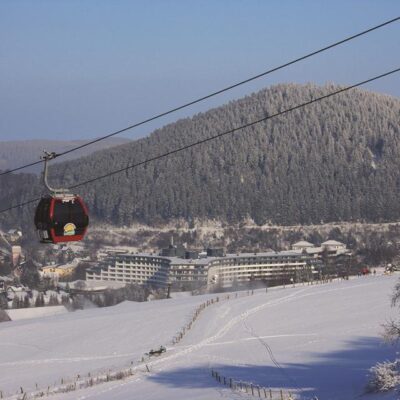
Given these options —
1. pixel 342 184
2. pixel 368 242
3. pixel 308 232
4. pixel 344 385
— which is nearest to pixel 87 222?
pixel 344 385

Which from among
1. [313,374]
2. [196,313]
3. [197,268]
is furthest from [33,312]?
[197,268]

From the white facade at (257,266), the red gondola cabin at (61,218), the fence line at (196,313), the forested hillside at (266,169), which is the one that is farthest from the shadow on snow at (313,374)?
the forested hillside at (266,169)

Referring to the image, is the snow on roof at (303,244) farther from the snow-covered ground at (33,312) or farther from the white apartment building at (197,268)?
the snow-covered ground at (33,312)

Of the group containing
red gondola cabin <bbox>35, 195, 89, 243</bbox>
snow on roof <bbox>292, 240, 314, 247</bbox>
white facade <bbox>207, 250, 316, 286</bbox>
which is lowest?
red gondola cabin <bbox>35, 195, 89, 243</bbox>

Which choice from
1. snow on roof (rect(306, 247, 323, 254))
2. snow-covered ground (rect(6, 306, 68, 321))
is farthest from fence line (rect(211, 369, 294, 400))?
snow on roof (rect(306, 247, 323, 254))

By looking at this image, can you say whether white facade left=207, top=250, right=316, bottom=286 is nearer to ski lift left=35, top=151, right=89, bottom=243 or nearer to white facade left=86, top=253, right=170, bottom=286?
white facade left=86, top=253, right=170, bottom=286

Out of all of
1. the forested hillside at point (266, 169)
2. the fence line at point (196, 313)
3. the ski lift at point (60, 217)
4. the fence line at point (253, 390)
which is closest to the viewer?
the ski lift at point (60, 217)
